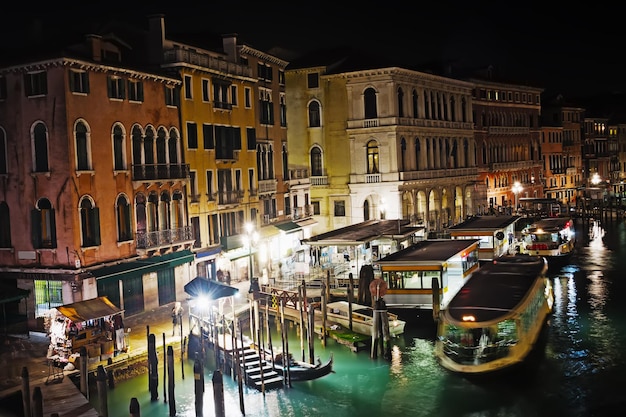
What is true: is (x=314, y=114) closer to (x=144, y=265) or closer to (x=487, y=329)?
(x=144, y=265)

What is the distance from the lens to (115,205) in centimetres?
2667

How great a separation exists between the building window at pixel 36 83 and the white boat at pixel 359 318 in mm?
12269

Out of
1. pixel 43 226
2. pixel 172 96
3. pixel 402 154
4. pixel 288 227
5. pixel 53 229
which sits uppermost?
pixel 172 96

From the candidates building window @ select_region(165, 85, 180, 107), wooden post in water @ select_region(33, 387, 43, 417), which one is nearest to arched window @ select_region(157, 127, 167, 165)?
building window @ select_region(165, 85, 180, 107)

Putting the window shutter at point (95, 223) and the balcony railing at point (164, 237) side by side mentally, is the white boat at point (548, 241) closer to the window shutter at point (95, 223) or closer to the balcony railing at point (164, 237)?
the balcony railing at point (164, 237)

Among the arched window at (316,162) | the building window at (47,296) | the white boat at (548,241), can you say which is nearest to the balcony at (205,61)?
the building window at (47,296)

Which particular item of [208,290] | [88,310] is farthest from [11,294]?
[208,290]

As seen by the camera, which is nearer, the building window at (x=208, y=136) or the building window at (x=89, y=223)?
the building window at (x=89, y=223)

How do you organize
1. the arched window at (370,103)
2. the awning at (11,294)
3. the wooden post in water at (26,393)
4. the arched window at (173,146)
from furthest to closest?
the arched window at (370,103) → the arched window at (173,146) → the awning at (11,294) → the wooden post in water at (26,393)

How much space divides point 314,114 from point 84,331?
92.4ft

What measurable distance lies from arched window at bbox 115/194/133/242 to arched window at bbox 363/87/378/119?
22.2m

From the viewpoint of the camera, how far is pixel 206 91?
32.2 meters

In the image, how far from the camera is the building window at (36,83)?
24.8 meters

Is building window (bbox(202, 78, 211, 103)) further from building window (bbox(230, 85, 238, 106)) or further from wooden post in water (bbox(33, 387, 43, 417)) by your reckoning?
wooden post in water (bbox(33, 387, 43, 417))
